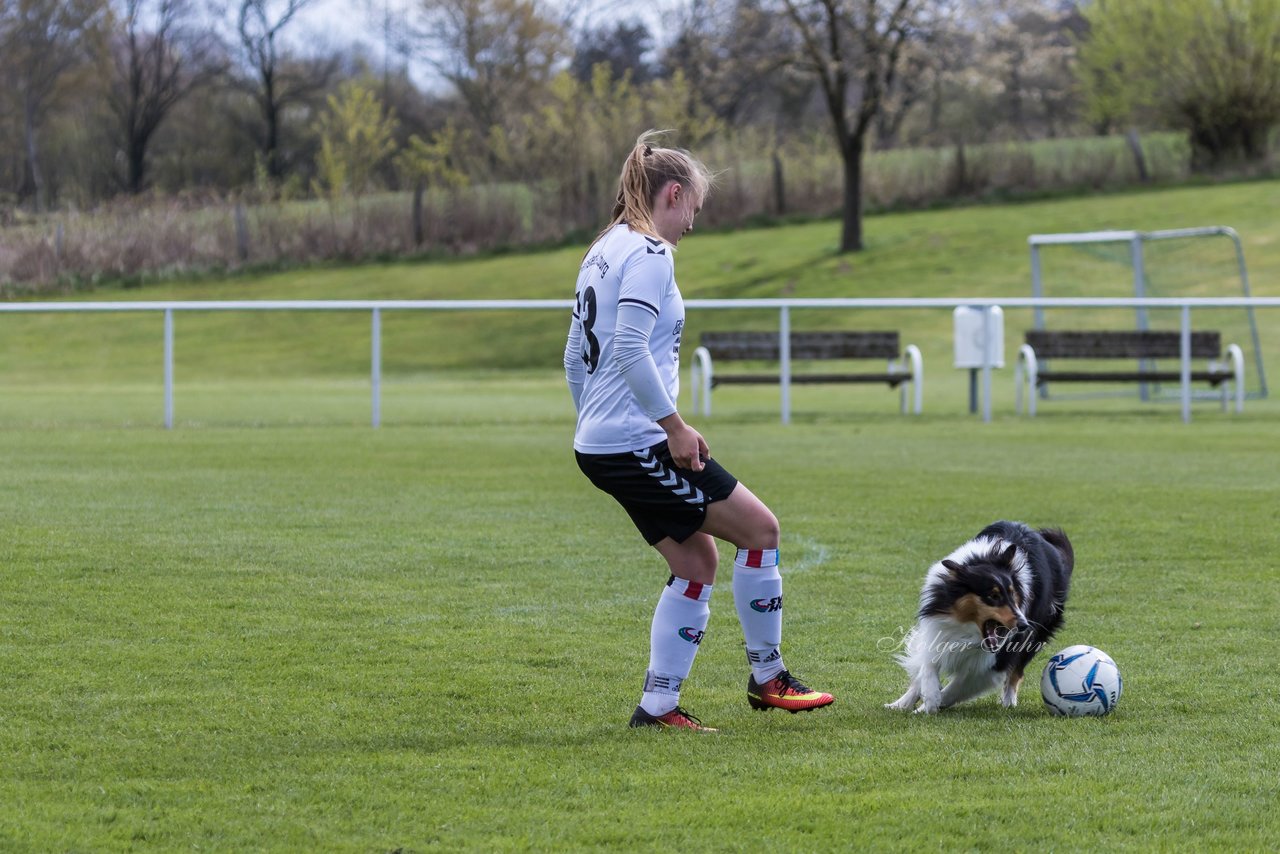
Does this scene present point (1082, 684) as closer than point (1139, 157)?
Yes

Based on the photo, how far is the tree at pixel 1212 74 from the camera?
137ft

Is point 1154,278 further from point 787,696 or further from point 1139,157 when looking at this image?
point 787,696

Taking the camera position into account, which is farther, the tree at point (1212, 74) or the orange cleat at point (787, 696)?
the tree at point (1212, 74)

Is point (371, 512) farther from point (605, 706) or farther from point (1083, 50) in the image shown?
point (1083, 50)

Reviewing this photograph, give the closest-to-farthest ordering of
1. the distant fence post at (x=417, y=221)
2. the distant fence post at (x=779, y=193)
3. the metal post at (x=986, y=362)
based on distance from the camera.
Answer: the metal post at (x=986, y=362), the distant fence post at (x=417, y=221), the distant fence post at (x=779, y=193)

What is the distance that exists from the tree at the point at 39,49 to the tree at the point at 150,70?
4.75 feet

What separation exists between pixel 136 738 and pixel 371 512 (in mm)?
5311

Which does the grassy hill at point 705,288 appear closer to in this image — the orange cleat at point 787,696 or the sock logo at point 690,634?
the orange cleat at point 787,696

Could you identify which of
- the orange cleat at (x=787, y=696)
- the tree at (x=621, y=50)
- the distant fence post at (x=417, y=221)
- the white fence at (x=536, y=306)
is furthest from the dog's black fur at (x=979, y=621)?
the tree at (x=621, y=50)

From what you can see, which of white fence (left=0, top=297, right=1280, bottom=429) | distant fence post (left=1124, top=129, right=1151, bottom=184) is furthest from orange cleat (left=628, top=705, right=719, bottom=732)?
distant fence post (left=1124, top=129, right=1151, bottom=184)

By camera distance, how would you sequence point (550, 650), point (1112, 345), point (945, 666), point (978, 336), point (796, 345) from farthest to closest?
point (1112, 345) < point (796, 345) < point (978, 336) < point (550, 650) < point (945, 666)

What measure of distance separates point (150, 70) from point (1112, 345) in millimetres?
46846

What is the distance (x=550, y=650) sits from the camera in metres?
5.79

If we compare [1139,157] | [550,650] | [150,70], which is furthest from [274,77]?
[550,650]
